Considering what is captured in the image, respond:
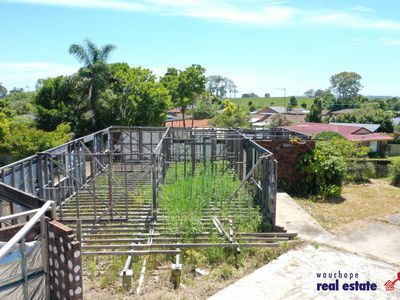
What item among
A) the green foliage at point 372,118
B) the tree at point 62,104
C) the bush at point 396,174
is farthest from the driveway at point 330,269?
the green foliage at point 372,118

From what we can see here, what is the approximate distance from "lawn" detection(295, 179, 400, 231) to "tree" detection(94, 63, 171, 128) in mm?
14608

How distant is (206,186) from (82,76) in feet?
56.2

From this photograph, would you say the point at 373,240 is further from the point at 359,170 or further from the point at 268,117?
the point at 268,117

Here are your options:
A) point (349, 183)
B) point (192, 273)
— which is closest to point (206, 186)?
point (192, 273)

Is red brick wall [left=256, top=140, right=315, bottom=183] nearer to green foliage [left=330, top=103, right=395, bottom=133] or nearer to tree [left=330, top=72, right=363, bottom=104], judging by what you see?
green foliage [left=330, top=103, right=395, bottom=133]

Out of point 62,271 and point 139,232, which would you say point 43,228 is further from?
point 139,232

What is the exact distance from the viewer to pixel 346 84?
99.4 meters

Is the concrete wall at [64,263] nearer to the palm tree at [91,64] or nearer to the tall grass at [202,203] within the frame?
the tall grass at [202,203]

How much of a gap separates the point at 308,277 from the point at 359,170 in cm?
1193

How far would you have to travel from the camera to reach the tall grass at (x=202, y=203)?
8484mm

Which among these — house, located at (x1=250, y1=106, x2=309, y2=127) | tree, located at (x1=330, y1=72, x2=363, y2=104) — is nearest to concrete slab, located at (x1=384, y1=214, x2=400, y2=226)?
house, located at (x1=250, y1=106, x2=309, y2=127)

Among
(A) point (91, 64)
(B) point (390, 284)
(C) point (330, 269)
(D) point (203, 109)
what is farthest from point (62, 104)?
(D) point (203, 109)

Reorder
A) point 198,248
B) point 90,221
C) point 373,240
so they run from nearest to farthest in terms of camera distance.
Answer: point 198,248, point 373,240, point 90,221

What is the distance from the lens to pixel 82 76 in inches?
973
